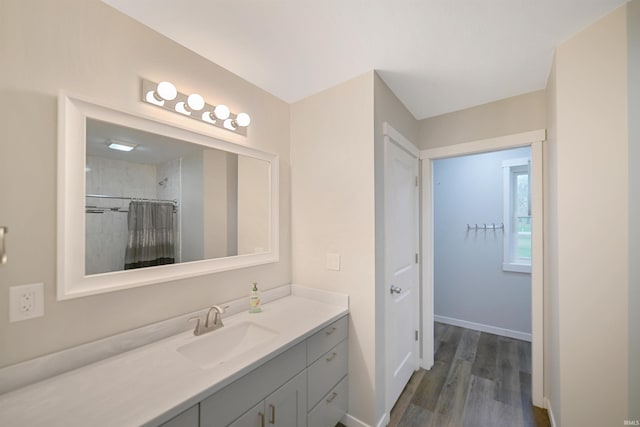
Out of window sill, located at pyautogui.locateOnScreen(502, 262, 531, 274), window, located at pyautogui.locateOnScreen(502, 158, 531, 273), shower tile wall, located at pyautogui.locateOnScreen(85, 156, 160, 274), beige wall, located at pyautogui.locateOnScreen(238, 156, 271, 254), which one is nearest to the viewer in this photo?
shower tile wall, located at pyautogui.locateOnScreen(85, 156, 160, 274)

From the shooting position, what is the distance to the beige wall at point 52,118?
890 mm

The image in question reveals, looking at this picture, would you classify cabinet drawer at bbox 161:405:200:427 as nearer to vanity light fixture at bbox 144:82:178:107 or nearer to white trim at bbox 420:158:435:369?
vanity light fixture at bbox 144:82:178:107

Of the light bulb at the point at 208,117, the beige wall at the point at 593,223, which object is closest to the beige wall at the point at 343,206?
the light bulb at the point at 208,117

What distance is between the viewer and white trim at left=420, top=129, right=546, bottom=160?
6.31 feet

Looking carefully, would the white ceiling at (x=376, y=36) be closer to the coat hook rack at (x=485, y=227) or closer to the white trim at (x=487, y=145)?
the white trim at (x=487, y=145)

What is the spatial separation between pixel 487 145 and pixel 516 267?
171cm

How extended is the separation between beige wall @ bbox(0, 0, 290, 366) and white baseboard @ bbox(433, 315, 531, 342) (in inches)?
130

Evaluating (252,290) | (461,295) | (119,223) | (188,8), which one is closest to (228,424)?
(252,290)

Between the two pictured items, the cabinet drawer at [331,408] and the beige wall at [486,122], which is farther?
the beige wall at [486,122]

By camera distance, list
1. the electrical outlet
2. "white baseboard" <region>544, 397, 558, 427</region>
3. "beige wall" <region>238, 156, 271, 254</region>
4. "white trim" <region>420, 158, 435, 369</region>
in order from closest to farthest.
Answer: the electrical outlet < "white baseboard" <region>544, 397, 558, 427</region> < "beige wall" <region>238, 156, 271, 254</region> < "white trim" <region>420, 158, 435, 369</region>

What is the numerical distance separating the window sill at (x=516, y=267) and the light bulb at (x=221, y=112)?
339cm

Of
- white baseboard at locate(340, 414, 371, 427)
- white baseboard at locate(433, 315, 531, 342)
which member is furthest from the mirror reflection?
white baseboard at locate(433, 315, 531, 342)

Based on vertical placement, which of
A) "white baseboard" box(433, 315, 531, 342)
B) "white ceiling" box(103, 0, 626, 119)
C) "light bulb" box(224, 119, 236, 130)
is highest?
"white ceiling" box(103, 0, 626, 119)

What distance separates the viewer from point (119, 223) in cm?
116
